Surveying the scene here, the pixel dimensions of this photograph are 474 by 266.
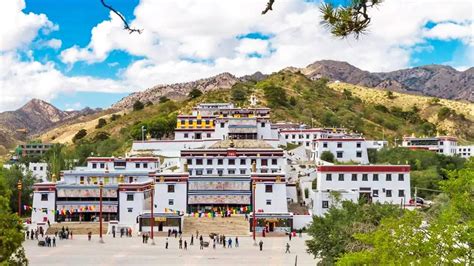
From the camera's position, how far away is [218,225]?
152 ft

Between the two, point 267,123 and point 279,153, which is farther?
point 267,123

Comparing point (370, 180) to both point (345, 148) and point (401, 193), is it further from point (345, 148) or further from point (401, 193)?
point (345, 148)

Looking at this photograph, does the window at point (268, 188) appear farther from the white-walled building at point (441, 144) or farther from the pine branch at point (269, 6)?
the pine branch at point (269, 6)

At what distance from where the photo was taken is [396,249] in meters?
13.5

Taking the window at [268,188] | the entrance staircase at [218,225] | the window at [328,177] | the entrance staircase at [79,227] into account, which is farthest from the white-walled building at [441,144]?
the entrance staircase at [79,227]

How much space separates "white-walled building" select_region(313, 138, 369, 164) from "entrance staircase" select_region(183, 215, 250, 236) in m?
21.7

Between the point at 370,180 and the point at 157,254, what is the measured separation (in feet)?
72.0

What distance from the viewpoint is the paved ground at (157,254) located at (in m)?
33.8

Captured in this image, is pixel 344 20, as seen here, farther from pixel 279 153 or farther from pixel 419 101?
pixel 419 101

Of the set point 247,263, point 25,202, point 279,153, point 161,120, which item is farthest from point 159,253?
point 161,120

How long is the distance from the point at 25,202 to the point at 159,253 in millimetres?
28829

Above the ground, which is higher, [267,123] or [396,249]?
[267,123]

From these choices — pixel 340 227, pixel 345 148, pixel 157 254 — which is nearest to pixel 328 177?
pixel 345 148

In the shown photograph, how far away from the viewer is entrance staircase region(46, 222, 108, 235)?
152ft
